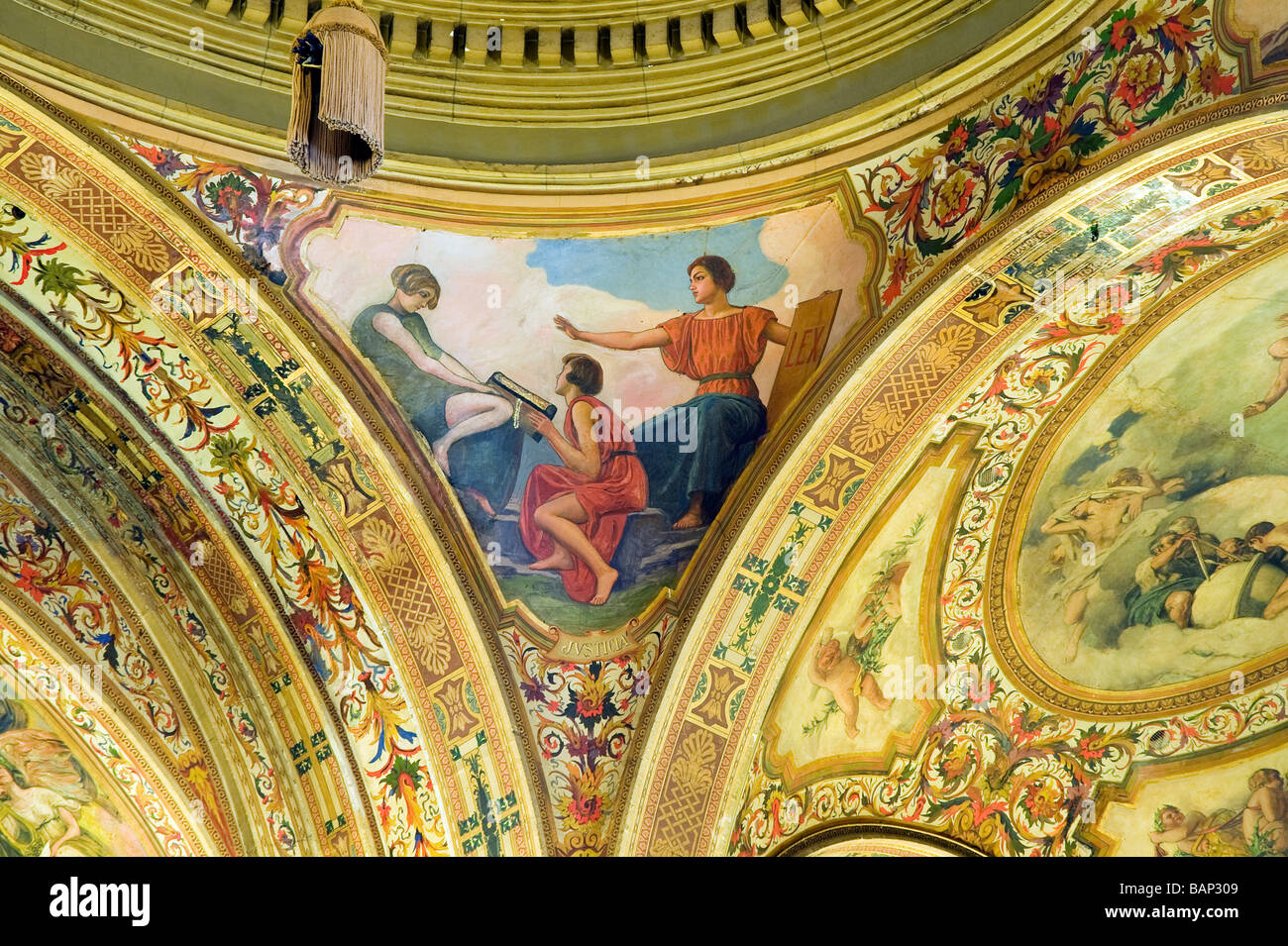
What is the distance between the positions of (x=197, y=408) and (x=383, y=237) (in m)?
1.26

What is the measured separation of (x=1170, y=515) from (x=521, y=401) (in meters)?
3.47

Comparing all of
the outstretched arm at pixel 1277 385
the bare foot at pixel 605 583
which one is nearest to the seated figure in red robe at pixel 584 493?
the bare foot at pixel 605 583

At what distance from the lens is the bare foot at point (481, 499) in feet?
27.7

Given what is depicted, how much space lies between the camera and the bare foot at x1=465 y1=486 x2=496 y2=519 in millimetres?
8430

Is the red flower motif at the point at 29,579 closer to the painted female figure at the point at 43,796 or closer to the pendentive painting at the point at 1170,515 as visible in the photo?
the painted female figure at the point at 43,796

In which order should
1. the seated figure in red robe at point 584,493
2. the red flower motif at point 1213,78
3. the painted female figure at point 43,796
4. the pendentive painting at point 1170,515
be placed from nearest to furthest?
the red flower motif at point 1213,78
the pendentive painting at point 1170,515
the painted female figure at point 43,796
the seated figure in red robe at point 584,493

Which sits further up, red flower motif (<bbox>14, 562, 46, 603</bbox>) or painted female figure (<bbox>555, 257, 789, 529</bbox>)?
painted female figure (<bbox>555, 257, 789, 529</bbox>)

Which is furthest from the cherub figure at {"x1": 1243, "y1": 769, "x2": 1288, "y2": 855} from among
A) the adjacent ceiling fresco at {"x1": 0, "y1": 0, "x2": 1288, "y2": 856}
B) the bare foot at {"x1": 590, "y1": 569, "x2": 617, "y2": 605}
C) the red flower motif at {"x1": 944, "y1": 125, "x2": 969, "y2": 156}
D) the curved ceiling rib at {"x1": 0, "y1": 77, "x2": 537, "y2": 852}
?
the curved ceiling rib at {"x1": 0, "y1": 77, "x2": 537, "y2": 852}

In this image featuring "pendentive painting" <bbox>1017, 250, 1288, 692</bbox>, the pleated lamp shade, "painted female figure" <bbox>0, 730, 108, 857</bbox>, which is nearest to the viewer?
the pleated lamp shade

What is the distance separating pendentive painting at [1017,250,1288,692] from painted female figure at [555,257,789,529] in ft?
5.31

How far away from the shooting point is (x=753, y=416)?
8.35m

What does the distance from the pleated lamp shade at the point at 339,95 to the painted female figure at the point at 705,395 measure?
2.24m

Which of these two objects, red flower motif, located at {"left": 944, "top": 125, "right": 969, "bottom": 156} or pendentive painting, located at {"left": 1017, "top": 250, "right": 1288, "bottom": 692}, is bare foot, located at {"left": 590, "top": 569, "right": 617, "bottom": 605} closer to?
pendentive painting, located at {"left": 1017, "top": 250, "right": 1288, "bottom": 692}
